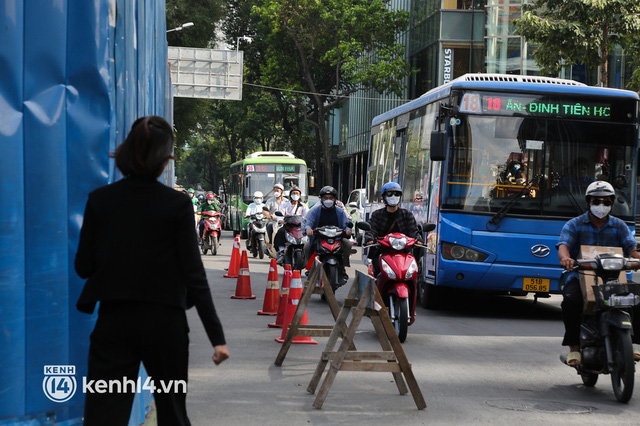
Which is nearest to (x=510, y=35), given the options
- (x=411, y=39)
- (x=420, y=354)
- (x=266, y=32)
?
(x=411, y=39)

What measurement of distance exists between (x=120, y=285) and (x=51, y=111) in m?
1.74

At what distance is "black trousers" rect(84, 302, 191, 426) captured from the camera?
3.70 meters

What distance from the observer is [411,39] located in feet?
159

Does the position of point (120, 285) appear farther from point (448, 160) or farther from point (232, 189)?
point (232, 189)

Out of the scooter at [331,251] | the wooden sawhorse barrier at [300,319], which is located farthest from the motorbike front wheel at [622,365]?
the scooter at [331,251]

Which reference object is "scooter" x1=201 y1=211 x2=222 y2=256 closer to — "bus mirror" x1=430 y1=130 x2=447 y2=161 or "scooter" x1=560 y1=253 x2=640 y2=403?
"bus mirror" x1=430 y1=130 x2=447 y2=161

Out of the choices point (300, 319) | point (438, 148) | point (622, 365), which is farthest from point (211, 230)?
point (622, 365)

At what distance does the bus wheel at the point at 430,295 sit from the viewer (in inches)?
538

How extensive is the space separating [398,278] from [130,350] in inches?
260

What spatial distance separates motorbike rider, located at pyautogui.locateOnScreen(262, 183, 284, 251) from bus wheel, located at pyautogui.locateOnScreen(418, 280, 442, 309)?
22.1 feet

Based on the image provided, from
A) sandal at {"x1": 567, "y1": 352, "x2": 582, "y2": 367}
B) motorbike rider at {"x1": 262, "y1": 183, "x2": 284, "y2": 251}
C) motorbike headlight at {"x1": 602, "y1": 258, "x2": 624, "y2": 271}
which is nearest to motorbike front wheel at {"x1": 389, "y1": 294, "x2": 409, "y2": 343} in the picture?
sandal at {"x1": 567, "y1": 352, "x2": 582, "y2": 367}

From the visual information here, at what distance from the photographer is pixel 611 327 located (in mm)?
7434

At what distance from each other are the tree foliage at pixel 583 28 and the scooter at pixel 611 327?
660 inches

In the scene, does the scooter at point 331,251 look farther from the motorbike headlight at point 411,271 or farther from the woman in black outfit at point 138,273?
the woman in black outfit at point 138,273
